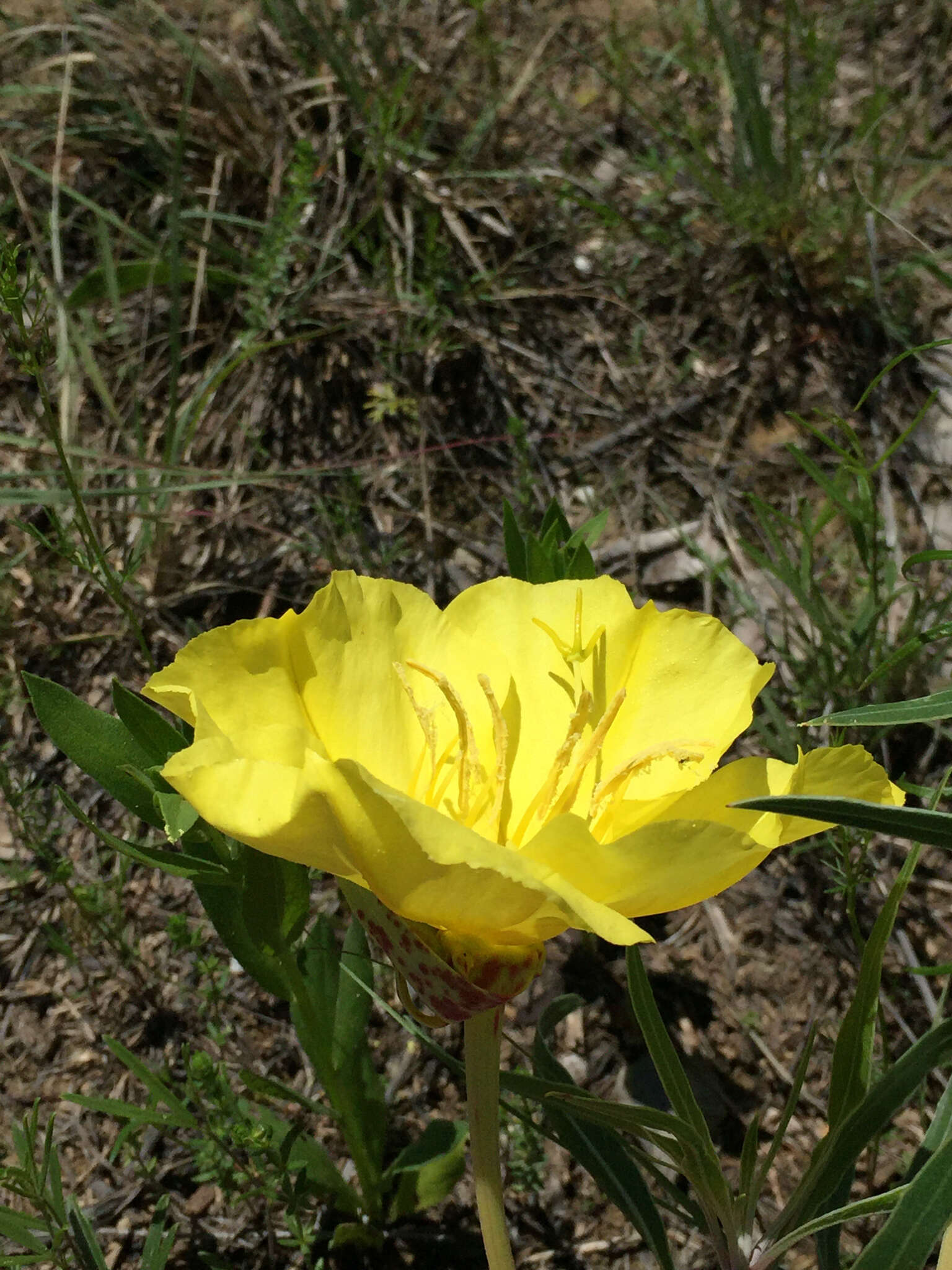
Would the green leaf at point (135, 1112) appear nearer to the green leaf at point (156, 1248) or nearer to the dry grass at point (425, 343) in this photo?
the green leaf at point (156, 1248)

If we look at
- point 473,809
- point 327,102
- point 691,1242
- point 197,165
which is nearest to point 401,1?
point 327,102

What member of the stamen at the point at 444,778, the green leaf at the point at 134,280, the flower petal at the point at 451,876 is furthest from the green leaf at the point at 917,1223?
the green leaf at the point at 134,280

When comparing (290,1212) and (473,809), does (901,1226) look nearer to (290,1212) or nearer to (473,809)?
(473,809)

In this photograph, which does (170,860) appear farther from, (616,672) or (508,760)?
(616,672)

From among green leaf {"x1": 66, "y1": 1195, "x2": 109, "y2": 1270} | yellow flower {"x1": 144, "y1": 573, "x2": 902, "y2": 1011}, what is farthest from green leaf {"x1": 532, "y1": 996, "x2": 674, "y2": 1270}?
green leaf {"x1": 66, "y1": 1195, "x2": 109, "y2": 1270}

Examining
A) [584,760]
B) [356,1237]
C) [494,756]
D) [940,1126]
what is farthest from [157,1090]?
[940,1126]

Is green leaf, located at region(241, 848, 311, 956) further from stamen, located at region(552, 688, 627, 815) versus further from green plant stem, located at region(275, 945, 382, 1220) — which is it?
stamen, located at region(552, 688, 627, 815)
